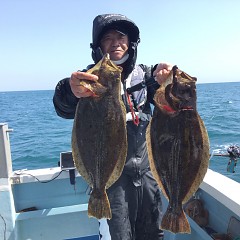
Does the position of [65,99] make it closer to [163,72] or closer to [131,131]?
[131,131]

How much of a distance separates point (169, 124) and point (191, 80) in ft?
1.29

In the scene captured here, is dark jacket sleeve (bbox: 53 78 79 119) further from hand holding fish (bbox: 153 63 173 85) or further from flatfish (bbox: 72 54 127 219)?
hand holding fish (bbox: 153 63 173 85)

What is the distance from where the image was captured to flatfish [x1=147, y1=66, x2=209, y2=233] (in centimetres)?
239

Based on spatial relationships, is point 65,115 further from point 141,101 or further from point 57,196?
point 57,196

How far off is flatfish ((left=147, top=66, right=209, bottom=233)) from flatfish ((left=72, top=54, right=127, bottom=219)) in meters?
0.30

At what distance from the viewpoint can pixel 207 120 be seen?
2198 centimetres

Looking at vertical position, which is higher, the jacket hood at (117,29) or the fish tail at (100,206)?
the jacket hood at (117,29)

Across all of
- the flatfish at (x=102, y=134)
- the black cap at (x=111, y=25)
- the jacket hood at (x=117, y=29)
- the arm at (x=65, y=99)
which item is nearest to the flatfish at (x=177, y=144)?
the flatfish at (x=102, y=134)

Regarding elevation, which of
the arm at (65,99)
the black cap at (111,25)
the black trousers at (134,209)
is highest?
the black cap at (111,25)

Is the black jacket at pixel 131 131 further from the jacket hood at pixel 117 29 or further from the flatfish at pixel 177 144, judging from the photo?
the flatfish at pixel 177 144

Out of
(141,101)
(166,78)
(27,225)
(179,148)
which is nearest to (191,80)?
(166,78)

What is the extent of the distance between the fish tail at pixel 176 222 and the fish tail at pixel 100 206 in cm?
46

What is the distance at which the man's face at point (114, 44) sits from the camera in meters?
3.22

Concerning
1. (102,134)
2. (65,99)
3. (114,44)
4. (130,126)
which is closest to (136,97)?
(130,126)
